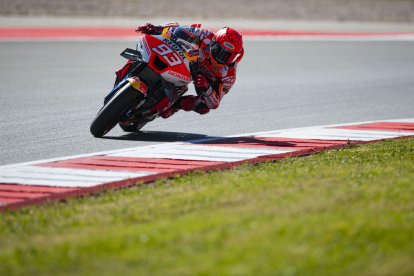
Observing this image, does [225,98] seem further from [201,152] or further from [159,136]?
[201,152]

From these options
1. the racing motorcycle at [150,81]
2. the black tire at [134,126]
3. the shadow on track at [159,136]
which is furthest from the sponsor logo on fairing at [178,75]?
the black tire at [134,126]

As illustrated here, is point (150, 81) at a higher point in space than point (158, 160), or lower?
higher

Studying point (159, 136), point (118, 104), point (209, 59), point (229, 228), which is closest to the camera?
point (229, 228)

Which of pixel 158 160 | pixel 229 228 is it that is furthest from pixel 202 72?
pixel 229 228

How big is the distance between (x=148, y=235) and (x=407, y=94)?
9.70 metres

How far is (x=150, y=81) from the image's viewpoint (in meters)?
8.71

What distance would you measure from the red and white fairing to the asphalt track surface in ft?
2.51

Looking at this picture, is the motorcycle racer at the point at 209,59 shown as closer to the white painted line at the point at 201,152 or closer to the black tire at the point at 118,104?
the black tire at the point at 118,104

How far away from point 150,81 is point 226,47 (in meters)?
0.92

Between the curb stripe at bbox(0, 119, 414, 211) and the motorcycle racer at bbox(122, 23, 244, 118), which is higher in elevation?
the motorcycle racer at bbox(122, 23, 244, 118)

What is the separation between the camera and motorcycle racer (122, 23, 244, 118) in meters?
8.62

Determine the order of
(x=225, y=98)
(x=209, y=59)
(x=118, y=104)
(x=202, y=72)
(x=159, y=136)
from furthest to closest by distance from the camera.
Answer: (x=225, y=98), (x=159, y=136), (x=202, y=72), (x=209, y=59), (x=118, y=104)

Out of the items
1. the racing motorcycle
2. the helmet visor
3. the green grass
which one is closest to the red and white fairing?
the racing motorcycle

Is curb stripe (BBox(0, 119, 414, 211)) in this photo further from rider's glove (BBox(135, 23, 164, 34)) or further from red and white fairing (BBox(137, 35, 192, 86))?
rider's glove (BBox(135, 23, 164, 34))
